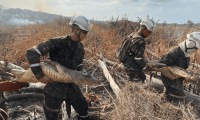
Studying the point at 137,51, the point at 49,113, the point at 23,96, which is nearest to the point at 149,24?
the point at 137,51

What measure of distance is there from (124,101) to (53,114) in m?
1.21

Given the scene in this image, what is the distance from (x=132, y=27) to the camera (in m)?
10.8

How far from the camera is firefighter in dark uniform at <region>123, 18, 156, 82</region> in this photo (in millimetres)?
2857

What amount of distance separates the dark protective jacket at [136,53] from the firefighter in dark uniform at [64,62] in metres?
1.19

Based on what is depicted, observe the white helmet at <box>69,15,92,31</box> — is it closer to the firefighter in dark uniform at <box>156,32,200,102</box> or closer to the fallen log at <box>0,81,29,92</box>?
the fallen log at <box>0,81,29,92</box>

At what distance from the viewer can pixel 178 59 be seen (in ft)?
8.88

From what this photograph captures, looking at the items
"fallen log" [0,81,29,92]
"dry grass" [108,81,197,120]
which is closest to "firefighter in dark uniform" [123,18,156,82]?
"dry grass" [108,81,197,120]

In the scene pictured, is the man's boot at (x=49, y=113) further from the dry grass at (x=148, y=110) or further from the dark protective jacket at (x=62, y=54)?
the dry grass at (x=148, y=110)

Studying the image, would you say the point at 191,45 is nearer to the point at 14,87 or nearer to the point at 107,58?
the point at 14,87

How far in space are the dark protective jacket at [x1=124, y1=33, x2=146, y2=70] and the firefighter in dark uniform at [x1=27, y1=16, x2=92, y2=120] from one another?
3.90ft

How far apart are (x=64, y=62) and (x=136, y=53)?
5.09 ft

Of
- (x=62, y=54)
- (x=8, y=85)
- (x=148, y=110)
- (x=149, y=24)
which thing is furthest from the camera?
(x=149, y=24)

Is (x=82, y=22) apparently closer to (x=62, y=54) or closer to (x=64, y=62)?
Answer: (x=62, y=54)

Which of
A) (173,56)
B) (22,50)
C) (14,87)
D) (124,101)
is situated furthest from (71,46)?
(22,50)
